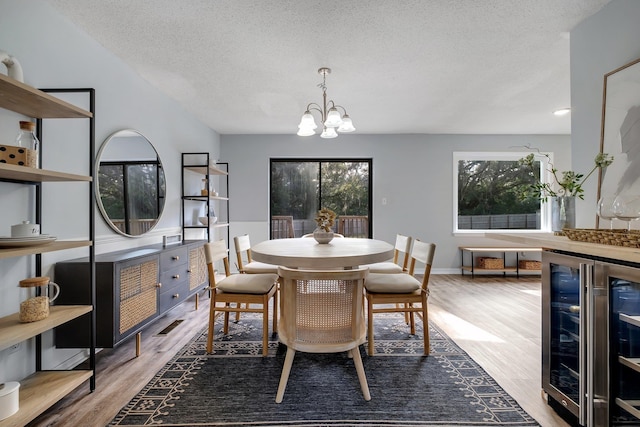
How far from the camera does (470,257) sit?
520 cm

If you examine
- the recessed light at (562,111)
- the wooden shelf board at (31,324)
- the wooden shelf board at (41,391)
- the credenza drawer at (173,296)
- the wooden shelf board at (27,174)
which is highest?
the recessed light at (562,111)

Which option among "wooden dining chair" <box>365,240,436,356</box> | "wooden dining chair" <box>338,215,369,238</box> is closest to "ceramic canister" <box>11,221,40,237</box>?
"wooden dining chair" <box>365,240,436,356</box>

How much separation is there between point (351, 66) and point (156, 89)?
6.99ft

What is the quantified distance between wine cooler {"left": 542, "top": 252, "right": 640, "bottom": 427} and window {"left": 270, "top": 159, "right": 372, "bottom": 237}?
388 cm

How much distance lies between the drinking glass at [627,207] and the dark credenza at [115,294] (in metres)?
2.80

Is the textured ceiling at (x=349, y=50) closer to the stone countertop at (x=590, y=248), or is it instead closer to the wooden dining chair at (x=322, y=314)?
the stone countertop at (x=590, y=248)

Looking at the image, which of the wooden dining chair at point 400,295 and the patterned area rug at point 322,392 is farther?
the wooden dining chair at point 400,295

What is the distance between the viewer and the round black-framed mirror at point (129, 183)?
8.18 feet

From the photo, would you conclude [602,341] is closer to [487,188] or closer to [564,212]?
[564,212]

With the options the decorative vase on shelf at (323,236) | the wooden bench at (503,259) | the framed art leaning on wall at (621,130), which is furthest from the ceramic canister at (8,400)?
the wooden bench at (503,259)

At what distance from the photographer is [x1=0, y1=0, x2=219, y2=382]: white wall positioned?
5.57 feet

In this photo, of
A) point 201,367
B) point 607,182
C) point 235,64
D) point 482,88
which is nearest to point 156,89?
point 235,64

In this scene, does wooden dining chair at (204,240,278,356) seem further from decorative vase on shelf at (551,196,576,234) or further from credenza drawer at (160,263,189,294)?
decorative vase on shelf at (551,196,576,234)

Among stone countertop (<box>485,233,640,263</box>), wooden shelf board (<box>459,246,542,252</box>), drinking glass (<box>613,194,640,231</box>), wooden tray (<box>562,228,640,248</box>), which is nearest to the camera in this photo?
stone countertop (<box>485,233,640,263</box>)
